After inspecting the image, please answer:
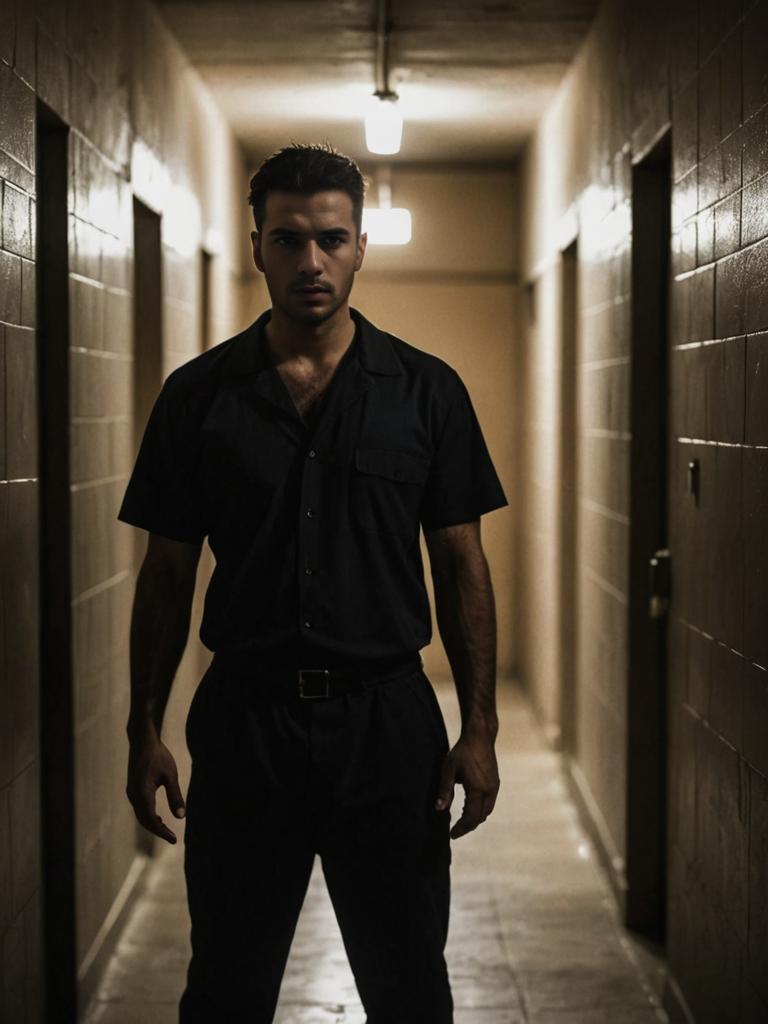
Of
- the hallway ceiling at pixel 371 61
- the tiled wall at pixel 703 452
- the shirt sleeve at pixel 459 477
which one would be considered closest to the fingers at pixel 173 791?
the shirt sleeve at pixel 459 477

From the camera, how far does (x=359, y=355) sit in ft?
7.38

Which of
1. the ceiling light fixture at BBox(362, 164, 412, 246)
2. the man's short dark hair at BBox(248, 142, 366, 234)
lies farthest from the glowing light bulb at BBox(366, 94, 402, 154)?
the man's short dark hair at BBox(248, 142, 366, 234)

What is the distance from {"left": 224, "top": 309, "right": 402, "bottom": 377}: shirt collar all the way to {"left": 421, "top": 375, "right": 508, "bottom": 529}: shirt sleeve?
11 cm

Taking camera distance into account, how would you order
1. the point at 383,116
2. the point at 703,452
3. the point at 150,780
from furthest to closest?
the point at 383,116, the point at 703,452, the point at 150,780

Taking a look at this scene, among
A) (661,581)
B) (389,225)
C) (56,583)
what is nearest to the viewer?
(56,583)

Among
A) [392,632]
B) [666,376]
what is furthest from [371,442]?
[666,376]

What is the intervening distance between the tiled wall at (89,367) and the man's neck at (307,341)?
1.92 ft

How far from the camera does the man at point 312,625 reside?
7.01ft

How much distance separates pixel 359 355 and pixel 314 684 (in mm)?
517

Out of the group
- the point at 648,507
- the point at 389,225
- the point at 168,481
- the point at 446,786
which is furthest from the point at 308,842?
the point at 389,225

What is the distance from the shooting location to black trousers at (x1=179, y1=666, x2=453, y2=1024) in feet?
6.97

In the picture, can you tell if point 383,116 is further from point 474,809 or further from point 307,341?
point 474,809

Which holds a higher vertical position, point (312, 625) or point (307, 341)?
point (307, 341)

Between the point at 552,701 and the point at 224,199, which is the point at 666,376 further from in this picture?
the point at 224,199
